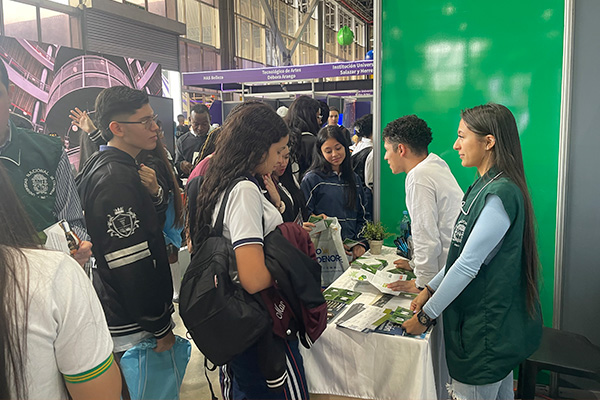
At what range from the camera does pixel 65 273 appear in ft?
2.40

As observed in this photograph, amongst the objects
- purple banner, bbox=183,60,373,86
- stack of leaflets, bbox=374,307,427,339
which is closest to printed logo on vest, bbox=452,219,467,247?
stack of leaflets, bbox=374,307,427,339

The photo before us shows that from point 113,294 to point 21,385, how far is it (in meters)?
1.05

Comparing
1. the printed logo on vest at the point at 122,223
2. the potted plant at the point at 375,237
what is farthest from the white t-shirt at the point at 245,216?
the potted plant at the point at 375,237

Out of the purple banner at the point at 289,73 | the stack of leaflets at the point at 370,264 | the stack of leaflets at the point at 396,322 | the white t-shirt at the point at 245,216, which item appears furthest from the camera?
the purple banner at the point at 289,73

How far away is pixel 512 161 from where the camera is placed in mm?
1547

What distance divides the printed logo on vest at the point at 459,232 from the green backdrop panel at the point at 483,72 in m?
1.16

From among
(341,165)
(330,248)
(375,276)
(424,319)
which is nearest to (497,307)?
(424,319)

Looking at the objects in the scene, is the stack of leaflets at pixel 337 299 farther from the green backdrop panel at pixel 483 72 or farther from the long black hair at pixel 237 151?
the green backdrop panel at pixel 483 72

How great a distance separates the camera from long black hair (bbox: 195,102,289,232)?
1.43m

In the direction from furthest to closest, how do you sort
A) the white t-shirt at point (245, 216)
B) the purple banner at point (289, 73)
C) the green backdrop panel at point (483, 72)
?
the purple banner at point (289, 73)
the green backdrop panel at point (483, 72)
the white t-shirt at point (245, 216)

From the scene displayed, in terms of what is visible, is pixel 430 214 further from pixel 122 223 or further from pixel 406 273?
pixel 122 223

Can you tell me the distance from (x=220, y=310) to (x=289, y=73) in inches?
267

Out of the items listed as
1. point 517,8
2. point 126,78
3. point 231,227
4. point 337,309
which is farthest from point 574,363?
point 126,78

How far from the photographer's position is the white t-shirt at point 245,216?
51.9 inches
